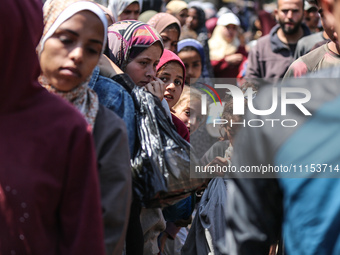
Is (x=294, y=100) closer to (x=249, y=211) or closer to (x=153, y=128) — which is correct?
(x=249, y=211)

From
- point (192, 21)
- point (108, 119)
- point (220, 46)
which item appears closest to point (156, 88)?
point (108, 119)

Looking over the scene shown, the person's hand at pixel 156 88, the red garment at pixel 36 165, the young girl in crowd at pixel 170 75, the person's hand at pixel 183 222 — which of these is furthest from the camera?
the young girl in crowd at pixel 170 75

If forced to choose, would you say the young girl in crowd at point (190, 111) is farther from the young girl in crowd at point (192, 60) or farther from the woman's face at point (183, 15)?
the woman's face at point (183, 15)

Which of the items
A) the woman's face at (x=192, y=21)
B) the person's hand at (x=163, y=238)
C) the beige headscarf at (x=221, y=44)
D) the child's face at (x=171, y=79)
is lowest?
the person's hand at (x=163, y=238)

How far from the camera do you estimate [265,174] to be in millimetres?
2061

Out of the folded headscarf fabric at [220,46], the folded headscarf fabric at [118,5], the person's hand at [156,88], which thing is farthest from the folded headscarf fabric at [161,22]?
the folded headscarf fabric at [220,46]

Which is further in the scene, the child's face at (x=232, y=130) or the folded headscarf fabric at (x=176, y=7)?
the folded headscarf fabric at (x=176, y=7)

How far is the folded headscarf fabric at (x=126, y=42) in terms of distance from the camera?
3.60 meters

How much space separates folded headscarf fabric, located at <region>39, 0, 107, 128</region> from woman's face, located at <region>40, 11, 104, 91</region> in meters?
0.02

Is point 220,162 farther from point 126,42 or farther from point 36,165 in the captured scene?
point 36,165

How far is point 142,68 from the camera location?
364 centimetres

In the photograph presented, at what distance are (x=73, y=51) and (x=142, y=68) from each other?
1.00 m

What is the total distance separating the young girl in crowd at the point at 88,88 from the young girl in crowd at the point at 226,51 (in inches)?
245

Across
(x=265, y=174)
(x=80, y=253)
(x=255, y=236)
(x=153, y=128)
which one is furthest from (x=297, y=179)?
(x=153, y=128)
